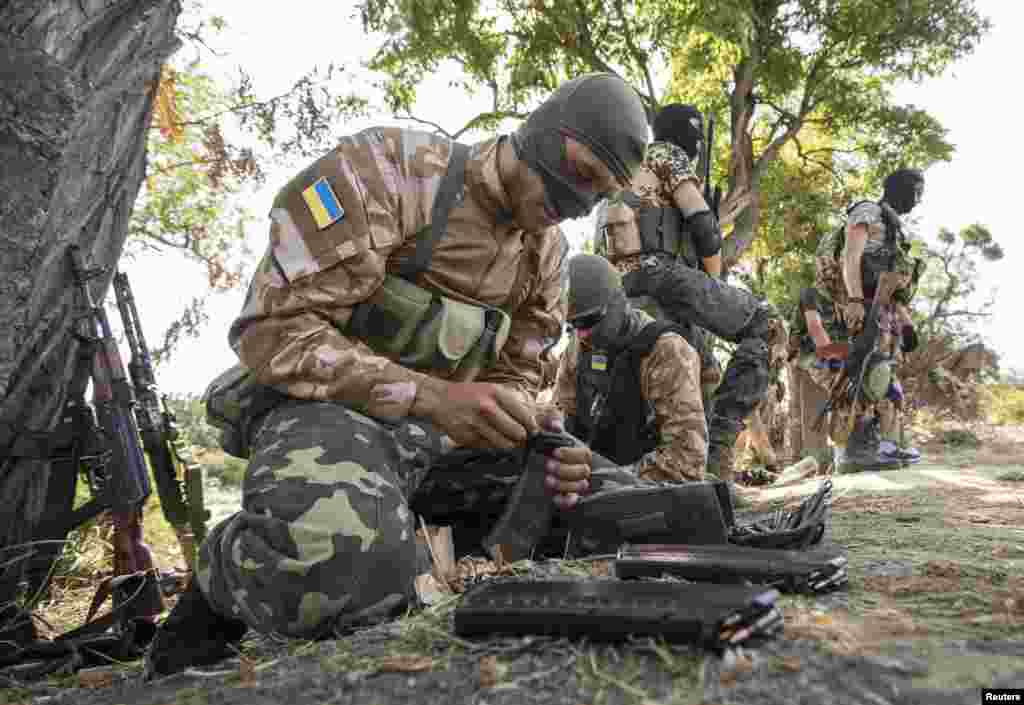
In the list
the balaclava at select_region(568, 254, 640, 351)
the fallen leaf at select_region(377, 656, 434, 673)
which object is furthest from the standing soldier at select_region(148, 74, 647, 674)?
the balaclava at select_region(568, 254, 640, 351)

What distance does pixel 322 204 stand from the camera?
170 cm

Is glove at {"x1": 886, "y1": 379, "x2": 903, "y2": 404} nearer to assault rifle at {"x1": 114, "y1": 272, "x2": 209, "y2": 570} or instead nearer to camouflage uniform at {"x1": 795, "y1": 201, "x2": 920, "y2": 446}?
camouflage uniform at {"x1": 795, "y1": 201, "x2": 920, "y2": 446}

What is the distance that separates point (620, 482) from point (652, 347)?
125cm

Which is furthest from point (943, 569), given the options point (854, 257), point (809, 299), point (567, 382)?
point (809, 299)

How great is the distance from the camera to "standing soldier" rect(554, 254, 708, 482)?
3.15 metres

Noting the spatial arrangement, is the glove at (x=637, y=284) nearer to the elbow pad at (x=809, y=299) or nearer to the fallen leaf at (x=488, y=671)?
the elbow pad at (x=809, y=299)

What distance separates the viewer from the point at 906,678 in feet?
2.86

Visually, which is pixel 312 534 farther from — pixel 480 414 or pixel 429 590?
pixel 480 414

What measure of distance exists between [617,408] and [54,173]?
8.05ft

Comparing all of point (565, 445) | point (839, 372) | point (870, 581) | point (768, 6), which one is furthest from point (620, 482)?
point (768, 6)

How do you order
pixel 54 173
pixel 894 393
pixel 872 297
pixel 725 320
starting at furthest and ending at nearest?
pixel 894 393 < pixel 872 297 < pixel 725 320 < pixel 54 173

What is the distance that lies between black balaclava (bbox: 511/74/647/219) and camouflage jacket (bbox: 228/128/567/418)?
14 cm

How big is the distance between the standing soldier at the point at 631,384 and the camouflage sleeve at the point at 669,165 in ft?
2.59

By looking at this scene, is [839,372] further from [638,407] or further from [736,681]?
[736,681]
